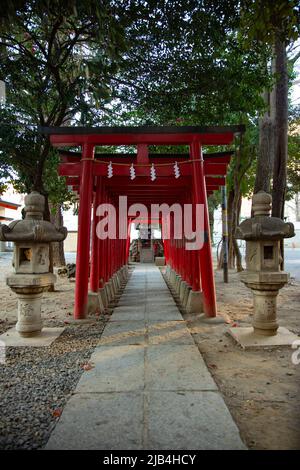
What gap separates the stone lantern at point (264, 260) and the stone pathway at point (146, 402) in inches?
45.9

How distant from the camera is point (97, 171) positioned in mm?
7090

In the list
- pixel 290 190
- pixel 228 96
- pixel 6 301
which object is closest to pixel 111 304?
pixel 6 301

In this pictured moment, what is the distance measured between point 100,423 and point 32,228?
10.9 feet

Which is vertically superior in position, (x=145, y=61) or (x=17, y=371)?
(x=145, y=61)

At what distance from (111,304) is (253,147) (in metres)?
9.84

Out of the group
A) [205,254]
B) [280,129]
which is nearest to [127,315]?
[205,254]

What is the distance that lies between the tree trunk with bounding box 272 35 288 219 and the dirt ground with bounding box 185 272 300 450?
18.6 feet

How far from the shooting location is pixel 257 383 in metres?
3.84

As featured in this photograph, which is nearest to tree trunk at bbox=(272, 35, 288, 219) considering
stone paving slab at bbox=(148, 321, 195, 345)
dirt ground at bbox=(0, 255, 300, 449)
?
dirt ground at bbox=(0, 255, 300, 449)

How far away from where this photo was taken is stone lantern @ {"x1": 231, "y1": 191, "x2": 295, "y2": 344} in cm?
520

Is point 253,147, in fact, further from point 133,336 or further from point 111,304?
point 133,336

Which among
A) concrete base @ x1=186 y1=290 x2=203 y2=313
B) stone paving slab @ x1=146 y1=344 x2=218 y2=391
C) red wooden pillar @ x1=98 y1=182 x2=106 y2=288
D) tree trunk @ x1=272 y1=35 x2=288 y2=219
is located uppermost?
tree trunk @ x1=272 y1=35 x2=288 y2=219

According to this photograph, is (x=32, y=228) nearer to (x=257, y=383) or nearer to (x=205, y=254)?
(x=205, y=254)

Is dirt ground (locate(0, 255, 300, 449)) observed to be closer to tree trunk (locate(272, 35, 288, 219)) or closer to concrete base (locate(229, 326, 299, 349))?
concrete base (locate(229, 326, 299, 349))
